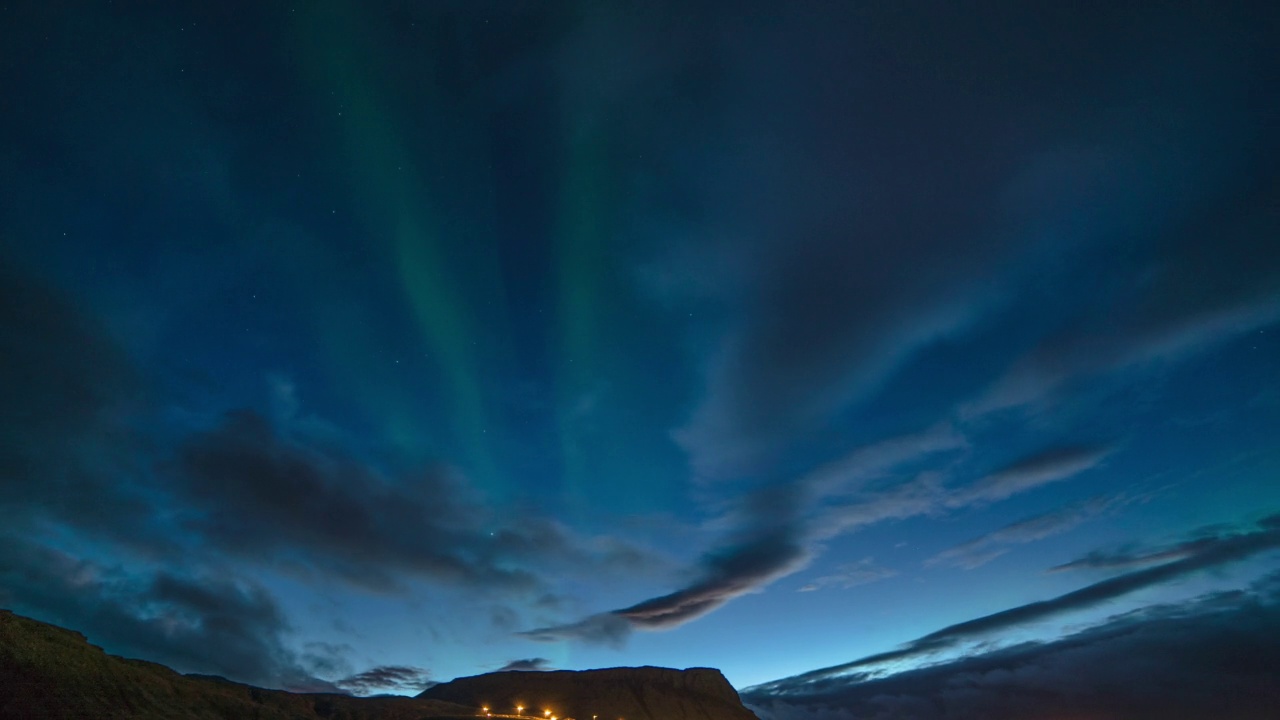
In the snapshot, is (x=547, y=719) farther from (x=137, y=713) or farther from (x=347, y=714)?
(x=137, y=713)

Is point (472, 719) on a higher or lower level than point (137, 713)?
lower

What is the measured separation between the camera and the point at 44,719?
4491cm

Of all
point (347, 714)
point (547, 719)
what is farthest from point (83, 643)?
point (547, 719)

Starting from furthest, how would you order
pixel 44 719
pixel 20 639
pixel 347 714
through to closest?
pixel 347 714 < pixel 20 639 < pixel 44 719

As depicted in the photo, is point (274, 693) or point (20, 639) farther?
point (274, 693)

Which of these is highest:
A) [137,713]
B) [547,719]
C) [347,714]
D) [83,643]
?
[83,643]

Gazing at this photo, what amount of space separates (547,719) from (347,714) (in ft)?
155

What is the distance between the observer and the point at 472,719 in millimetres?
129500

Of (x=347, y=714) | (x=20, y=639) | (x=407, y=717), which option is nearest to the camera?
(x=20, y=639)

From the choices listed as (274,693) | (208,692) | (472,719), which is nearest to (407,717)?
(472,719)

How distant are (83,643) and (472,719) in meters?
86.7

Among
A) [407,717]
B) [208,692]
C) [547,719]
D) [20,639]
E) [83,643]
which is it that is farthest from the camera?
[547,719]

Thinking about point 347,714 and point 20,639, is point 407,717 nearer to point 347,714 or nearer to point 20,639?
point 347,714

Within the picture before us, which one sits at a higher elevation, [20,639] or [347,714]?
[20,639]
